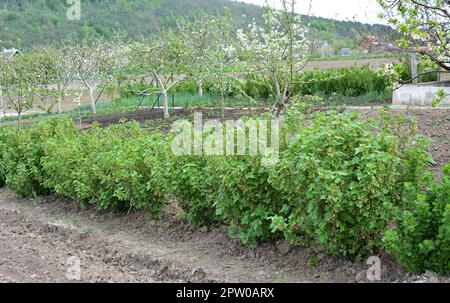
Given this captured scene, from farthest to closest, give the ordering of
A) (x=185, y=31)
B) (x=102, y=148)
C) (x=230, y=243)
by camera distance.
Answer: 1. (x=185, y=31)
2. (x=102, y=148)
3. (x=230, y=243)

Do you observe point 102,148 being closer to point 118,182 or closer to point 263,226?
point 118,182

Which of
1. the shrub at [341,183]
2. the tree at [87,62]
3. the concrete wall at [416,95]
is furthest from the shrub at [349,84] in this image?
the shrub at [341,183]

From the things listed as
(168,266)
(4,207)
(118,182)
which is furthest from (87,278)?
(4,207)

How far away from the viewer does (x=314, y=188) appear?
14.4ft

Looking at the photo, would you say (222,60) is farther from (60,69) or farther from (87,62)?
(60,69)

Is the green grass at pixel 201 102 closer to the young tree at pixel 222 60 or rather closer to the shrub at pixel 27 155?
the young tree at pixel 222 60

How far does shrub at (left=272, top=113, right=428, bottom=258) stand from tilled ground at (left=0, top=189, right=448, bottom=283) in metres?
0.24

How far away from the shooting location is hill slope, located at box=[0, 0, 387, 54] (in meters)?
43.6

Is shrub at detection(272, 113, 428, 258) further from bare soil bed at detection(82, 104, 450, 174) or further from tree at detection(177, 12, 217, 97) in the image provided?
tree at detection(177, 12, 217, 97)

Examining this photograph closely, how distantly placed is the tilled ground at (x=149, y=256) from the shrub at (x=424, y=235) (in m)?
0.12

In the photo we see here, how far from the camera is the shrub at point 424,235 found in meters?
3.95

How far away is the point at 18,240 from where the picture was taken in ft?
20.3

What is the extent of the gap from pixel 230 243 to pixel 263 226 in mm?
469

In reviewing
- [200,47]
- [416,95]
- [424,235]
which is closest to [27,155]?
[424,235]
